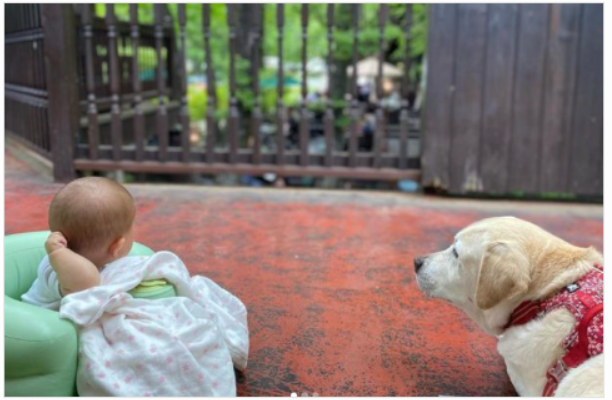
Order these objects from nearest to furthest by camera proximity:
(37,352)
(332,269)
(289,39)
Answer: (37,352) < (332,269) < (289,39)

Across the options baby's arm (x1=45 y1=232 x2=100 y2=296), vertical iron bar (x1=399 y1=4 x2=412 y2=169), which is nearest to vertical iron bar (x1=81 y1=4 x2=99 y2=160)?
vertical iron bar (x1=399 y1=4 x2=412 y2=169)

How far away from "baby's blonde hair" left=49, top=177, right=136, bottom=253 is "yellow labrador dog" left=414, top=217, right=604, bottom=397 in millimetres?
1171

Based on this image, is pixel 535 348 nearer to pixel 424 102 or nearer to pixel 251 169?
pixel 424 102

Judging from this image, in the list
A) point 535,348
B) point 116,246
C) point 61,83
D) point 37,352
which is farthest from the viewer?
point 61,83

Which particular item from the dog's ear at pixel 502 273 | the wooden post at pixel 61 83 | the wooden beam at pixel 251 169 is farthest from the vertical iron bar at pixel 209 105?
the dog's ear at pixel 502 273

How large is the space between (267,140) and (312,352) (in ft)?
36.3

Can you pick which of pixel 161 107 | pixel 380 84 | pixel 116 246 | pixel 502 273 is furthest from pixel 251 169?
pixel 502 273

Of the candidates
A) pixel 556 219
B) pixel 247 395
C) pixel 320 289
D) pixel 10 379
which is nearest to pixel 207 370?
pixel 247 395

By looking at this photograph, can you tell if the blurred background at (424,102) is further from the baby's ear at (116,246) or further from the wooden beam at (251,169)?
the baby's ear at (116,246)

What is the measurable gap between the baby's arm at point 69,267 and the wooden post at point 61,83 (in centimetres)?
343

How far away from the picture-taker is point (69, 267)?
82.7 inches

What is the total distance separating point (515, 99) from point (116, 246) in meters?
3.98

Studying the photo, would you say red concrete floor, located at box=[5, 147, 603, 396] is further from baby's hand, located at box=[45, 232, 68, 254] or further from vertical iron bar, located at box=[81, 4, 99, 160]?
baby's hand, located at box=[45, 232, 68, 254]

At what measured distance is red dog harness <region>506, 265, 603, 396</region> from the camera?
195 centimetres
